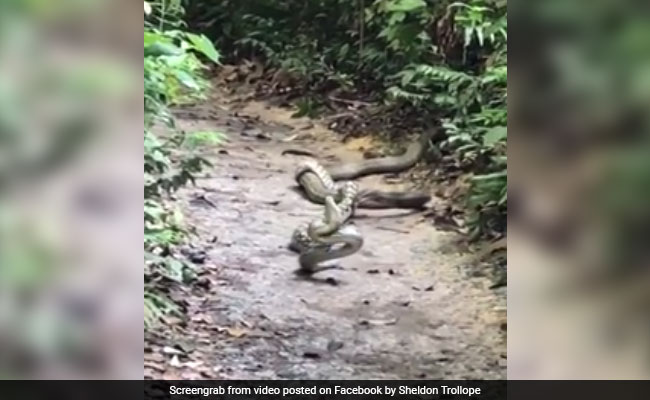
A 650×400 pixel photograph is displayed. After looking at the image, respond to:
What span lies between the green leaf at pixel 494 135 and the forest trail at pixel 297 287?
0.14 m

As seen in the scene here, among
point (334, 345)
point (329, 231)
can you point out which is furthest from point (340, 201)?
point (334, 345)

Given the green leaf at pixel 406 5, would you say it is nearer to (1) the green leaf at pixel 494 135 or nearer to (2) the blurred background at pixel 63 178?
(1) the green leaf at pixel 494 135

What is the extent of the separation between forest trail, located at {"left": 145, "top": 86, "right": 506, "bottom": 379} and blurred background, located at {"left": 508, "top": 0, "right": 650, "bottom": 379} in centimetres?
16

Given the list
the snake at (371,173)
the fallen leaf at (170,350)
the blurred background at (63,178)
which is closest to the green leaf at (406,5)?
the snake at (371,173)

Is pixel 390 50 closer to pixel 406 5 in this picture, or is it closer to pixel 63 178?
pixel 406 5

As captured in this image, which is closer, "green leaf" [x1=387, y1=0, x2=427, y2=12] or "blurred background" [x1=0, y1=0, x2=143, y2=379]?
"blurred background" [x1=0, y1=0, x2=143, y2=379]

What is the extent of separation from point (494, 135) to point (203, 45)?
368 millimetres

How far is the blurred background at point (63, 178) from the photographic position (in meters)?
0.81

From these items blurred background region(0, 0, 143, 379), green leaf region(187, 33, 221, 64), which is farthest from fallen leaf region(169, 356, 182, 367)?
green leaf region(187, 33, 221, 64)

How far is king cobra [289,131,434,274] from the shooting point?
3.41ft

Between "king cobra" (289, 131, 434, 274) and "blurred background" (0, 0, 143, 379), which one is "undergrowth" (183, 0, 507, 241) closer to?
"king cobra" (289, 131, 434, 274)

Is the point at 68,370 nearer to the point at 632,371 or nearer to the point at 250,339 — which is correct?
the point at 250,339

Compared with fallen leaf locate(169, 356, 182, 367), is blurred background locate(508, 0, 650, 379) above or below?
above

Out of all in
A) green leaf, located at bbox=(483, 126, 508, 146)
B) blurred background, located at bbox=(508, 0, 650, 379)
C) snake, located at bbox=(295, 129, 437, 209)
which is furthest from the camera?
snake, located at bbox=(295, 129, 437, 209)
